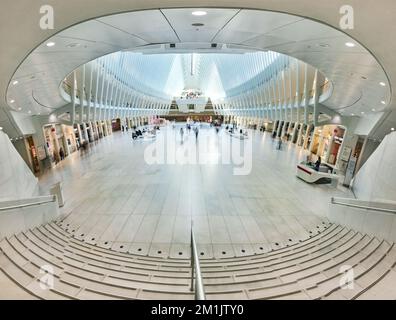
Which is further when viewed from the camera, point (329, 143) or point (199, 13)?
point (329, 143)

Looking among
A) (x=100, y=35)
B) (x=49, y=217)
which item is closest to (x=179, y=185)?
(x=49, y=217)

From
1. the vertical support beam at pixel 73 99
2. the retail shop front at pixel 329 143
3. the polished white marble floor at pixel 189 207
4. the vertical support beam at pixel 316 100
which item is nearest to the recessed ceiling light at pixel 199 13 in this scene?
the polished white marble floor at pixel 189 207

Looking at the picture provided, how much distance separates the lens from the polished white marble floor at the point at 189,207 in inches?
270

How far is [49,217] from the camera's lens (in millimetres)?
7883

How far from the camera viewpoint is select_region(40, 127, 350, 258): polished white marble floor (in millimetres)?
6867

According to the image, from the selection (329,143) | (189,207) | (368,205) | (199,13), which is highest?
(199,13)

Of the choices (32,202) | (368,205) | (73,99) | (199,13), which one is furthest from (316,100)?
(73,99)

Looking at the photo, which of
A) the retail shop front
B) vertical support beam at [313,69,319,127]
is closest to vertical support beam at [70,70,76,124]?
vertical support beam at [313,69,319,127]

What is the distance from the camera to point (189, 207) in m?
9.11

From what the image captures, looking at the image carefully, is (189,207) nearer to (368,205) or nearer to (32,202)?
(32,202)

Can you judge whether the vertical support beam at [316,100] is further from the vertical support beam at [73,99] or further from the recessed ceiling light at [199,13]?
the vertical support beam at [73,99]

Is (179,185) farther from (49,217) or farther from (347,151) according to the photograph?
(347,151)

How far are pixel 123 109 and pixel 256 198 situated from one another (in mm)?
33495

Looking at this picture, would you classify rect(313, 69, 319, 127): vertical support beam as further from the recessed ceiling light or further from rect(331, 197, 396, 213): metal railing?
the recessed ceiling light
